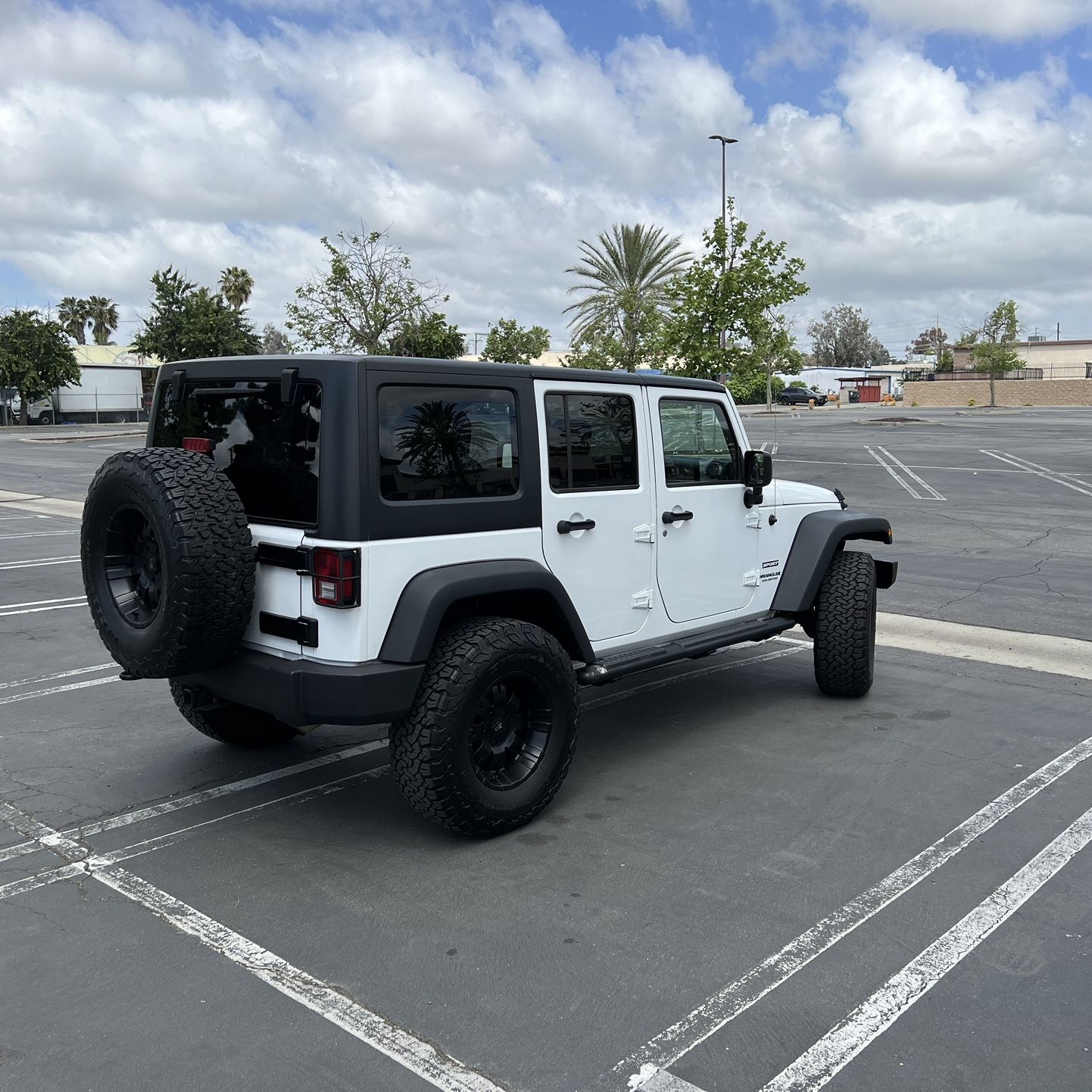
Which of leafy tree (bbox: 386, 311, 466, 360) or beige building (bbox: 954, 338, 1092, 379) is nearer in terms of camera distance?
leafy tree (bbox: 386, 311, 466, 360)

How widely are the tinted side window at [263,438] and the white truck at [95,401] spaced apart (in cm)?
6013

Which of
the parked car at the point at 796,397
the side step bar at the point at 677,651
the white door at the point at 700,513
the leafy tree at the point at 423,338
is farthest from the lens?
the parked car at the point at 796,397

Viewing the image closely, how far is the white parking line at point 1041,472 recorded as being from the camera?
66.7 feet

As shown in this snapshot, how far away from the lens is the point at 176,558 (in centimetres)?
411

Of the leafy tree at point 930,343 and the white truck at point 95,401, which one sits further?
the leafy tree at point 930,343

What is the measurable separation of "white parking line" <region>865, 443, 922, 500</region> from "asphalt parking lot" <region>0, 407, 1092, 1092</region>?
41.7 feet

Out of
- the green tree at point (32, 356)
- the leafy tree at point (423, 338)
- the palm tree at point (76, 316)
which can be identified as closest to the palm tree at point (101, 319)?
the palm tree at point (76, 316)

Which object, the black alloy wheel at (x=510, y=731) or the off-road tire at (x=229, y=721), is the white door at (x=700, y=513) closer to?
the black alloy wheel at (x=510, y=731)

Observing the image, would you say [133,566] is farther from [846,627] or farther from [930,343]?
[930,343]

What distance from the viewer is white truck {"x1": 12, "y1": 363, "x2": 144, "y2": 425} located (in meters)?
60.4

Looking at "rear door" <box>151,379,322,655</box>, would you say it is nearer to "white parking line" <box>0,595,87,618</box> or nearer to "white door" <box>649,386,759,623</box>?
"white door" <box>649,386,759,623</box>

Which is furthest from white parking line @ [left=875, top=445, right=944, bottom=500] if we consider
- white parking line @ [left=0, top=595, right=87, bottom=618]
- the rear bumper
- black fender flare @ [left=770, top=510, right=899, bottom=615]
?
the rear bumper

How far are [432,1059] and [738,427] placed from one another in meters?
4.08

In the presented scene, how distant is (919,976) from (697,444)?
3.10 metres
